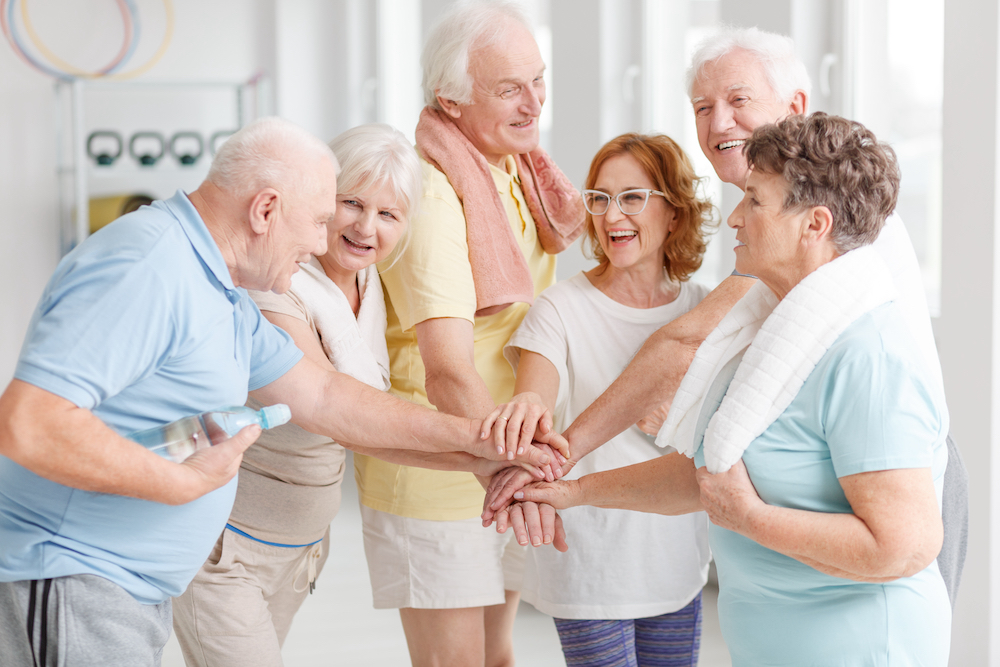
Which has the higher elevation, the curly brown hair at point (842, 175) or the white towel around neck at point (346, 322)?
the curly brown hair at point (842, 175)

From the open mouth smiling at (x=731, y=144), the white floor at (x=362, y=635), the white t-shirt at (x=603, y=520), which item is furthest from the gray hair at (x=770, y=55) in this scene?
the white floor at (x=362, y=635)

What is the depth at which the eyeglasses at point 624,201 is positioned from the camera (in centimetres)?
195

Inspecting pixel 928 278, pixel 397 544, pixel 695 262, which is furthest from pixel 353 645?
pixel 928 278

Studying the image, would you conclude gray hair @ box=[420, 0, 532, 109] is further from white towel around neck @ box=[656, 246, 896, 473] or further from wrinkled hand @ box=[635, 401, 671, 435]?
white towel around neck @ box=[656, 246, 896, 473]

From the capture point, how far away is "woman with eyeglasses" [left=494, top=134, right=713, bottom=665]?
1933 mm

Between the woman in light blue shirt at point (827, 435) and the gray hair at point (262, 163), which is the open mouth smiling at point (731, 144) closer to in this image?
the woman in light blue shirt at point (827, 435)

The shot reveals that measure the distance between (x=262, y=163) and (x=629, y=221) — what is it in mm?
844

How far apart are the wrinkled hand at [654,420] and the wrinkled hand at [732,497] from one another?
1.78ft

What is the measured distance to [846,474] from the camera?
1.22 meters

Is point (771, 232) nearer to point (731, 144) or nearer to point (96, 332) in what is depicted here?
point (731, 144)

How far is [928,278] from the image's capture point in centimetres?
295

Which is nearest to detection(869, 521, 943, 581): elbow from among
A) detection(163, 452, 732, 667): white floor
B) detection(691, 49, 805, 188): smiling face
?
detection(691, 49, 805, 188): smiling face

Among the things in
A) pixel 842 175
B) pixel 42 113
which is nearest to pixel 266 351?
pixel 842 175

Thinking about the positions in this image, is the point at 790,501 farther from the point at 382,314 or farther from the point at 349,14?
the point at 349,14
